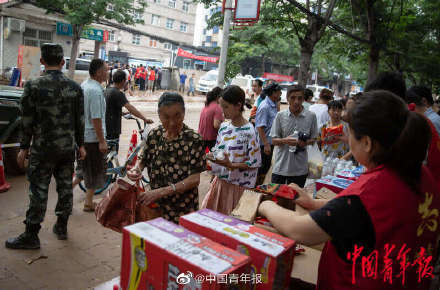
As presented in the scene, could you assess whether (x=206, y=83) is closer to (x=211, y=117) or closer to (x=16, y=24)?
(x=16, y=24)

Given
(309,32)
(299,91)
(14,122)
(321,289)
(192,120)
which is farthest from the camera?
(192,120)

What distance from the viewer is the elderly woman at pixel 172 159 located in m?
2.37

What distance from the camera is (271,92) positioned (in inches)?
226

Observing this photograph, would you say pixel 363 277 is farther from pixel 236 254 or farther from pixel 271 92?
pixel 271 92

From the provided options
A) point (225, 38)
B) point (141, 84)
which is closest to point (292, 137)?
point (225, 38)

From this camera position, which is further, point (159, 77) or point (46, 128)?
point (159, 77)

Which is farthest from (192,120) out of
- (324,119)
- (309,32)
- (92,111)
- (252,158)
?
(252,158)

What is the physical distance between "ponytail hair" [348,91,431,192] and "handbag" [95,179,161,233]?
1.32 metres

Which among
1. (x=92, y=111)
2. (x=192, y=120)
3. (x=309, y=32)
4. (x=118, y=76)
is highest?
(x=309, y=32)

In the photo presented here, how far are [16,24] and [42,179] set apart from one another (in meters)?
16.6

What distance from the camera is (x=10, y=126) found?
5.59 m

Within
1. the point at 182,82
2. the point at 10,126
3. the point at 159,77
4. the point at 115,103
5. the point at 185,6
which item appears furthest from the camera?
the point at 185,6

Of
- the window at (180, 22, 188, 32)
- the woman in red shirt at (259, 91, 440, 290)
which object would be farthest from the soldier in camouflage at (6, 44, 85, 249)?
the window at (180, 22, 188, 32)

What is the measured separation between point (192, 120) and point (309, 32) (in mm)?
7836
